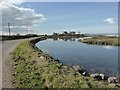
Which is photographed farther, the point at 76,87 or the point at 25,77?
the point at 25,77

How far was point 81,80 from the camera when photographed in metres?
8.08

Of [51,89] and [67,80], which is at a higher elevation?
[67,80]

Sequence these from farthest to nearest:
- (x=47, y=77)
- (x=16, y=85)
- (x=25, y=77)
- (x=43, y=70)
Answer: (x=43, y=70)
(x=25, y=77)
(x=47, y=77)
(x=16, y=85)

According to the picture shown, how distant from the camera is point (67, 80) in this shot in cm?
809

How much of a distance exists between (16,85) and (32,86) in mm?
1217

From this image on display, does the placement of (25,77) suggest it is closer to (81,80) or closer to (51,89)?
(51,89)

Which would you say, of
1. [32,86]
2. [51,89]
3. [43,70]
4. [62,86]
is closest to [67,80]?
[62,86]

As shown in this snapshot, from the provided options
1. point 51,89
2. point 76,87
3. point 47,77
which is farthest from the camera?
point 47,77

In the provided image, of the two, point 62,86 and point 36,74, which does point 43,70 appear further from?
point 62,86

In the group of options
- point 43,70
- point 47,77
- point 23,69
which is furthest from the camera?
point 23,69

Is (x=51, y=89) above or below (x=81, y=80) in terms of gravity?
below

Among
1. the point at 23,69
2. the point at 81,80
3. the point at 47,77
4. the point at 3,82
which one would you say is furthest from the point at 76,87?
the point at 23,69

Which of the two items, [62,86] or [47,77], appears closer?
[62,86]

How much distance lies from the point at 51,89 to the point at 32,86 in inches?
56.7
